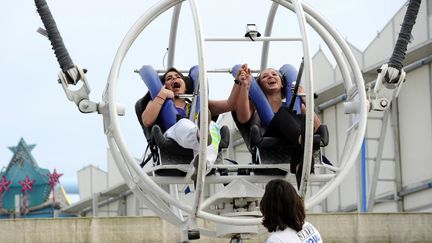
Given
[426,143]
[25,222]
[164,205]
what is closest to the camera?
[164,205]

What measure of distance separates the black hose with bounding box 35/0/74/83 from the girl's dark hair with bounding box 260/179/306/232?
385cm

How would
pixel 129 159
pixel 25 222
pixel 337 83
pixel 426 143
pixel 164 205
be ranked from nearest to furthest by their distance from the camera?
pixel 129 159
pixel 164 205
pixel 25 222
pixel 426 143
pixel 337 83

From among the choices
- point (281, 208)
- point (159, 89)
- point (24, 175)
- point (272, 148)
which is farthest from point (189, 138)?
point (24, 175)

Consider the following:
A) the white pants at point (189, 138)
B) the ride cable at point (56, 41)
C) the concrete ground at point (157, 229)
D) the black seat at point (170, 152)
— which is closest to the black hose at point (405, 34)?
the black seat at point (170, 152)

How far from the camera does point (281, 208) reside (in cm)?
555

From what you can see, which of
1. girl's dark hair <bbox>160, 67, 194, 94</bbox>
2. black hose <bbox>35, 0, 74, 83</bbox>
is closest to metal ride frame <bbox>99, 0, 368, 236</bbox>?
black hose <bbox>35, 0, 74, 83</bbox>

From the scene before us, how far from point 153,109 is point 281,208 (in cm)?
403

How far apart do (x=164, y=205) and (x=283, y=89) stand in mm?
1466

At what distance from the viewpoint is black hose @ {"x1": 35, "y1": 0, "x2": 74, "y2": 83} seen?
29.9 ft

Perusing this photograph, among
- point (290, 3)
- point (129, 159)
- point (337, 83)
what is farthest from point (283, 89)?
point (337, 83)

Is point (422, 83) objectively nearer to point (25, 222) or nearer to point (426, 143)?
point (426, 143)

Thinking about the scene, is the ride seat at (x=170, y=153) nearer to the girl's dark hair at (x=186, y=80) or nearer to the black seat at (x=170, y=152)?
the black seat at (x=170, y=152)

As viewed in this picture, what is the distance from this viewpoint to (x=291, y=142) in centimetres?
877

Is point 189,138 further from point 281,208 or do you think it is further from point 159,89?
point 281,208
